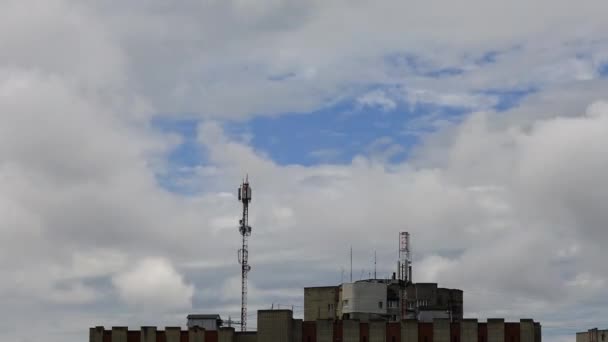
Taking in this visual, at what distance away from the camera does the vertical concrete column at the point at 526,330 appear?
139375 millimetres

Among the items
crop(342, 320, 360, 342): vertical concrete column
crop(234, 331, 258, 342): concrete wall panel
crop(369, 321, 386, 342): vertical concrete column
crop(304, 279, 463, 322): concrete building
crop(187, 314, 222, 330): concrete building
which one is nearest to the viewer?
crop(369, 321, 386, 342): vertical concrete column

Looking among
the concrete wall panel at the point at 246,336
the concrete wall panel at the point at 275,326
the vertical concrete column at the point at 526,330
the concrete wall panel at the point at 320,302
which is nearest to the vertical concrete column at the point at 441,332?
the vertical concrete column at the point at 526,330

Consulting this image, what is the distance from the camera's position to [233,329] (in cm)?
14600

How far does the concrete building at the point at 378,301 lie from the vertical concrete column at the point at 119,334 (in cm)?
3369

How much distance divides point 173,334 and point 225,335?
7.03m

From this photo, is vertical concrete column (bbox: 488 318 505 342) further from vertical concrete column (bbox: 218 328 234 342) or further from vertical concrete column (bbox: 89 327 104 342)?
vertical concrete column (bbox: 89 327 104 342)

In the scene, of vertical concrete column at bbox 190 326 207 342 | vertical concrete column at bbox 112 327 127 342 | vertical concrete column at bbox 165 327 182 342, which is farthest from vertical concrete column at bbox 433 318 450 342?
vertical concrete column at bbox 112 327 127 342

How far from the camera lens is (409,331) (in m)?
140

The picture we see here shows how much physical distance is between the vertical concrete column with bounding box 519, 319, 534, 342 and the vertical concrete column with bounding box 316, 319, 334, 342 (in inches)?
946

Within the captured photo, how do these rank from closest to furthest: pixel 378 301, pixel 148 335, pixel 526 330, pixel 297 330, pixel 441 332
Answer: pixel 441 332 → pixel 526 330 → pixel 297 330 → pixel 148 335 → pixel 378 301

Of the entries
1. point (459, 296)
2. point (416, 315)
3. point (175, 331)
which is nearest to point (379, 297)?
point (416, 315)

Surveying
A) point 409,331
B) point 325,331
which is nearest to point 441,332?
point 409,331

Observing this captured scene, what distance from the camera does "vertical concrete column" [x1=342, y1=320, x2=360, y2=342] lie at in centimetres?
14125

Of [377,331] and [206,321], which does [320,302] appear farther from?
[377,331]
